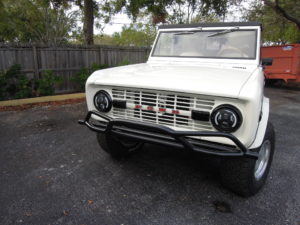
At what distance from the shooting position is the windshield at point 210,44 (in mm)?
3346

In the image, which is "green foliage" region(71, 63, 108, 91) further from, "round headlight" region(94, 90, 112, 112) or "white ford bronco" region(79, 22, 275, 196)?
"round headlight" region(94, 90, 112, 112)

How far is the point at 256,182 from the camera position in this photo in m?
2.60

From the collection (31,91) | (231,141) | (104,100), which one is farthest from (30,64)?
(231,141)

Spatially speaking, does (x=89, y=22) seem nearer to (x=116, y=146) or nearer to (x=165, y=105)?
(x=116, y=146)

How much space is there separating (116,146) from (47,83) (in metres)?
5.14

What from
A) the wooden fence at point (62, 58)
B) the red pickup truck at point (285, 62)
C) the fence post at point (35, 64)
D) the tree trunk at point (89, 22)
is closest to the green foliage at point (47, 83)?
the fence post at point (35, 64)

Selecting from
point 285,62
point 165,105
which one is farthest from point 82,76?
point 285,62

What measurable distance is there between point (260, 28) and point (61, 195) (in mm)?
3468

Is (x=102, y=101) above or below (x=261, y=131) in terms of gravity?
above

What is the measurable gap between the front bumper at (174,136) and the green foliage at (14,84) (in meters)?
5.52

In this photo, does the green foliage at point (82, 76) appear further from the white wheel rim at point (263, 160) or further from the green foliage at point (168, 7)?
the white wheel rim at point (263, 160)

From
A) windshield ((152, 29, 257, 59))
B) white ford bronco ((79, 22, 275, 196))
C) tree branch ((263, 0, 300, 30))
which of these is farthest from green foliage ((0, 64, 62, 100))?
tree branch ((263, 0, 300, 30))

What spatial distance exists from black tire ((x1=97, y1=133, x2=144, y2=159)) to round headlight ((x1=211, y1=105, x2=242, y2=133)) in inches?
49.1

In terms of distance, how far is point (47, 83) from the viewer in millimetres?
7383
